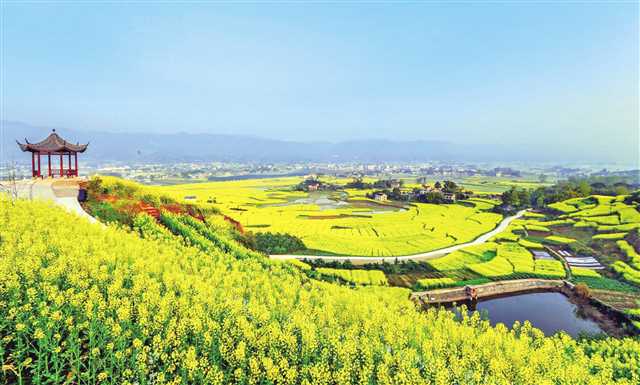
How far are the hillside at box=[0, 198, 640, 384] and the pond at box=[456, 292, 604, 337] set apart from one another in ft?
32.5

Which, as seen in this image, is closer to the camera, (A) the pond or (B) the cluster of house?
(A) the pond

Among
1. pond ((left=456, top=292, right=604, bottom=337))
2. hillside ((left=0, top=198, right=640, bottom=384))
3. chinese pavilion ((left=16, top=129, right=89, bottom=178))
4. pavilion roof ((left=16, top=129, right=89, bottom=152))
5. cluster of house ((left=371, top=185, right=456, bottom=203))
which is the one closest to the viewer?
hillside ((left=0, top=198, right=640, bottom=384))

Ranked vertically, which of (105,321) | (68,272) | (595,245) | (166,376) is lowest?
(595,245)

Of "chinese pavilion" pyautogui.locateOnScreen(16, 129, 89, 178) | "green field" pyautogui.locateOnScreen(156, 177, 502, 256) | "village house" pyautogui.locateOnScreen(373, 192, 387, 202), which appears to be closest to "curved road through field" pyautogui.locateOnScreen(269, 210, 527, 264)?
"green field" pyautogui.locateOnScreen(156, 177, 502, 256)

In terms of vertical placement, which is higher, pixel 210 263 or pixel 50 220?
pixel 50 220

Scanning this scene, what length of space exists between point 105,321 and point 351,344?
3607 mm

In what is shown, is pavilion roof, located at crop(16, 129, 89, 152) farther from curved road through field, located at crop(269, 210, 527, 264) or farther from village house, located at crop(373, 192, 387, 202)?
village house, located at crop(373, 192, 387, 202)

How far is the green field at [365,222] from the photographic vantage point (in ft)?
82.1

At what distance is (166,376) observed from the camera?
4.52m

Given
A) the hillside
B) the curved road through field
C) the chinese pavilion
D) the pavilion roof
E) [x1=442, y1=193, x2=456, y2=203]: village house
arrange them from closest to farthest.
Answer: the hillside → the pavilion roof → the chinese pavilion → the curved road through field → [x1=442, y1=193, x2=456, y2=203]: village house

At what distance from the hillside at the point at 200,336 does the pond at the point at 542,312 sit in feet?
32.5

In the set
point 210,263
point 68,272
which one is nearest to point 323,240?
point 210,263

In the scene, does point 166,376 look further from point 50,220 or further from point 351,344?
point 50,220

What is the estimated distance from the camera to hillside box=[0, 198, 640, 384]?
4.45 metres
